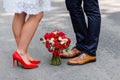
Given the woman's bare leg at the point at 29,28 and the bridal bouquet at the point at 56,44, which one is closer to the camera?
the woman's bare leg at the point at 29,28

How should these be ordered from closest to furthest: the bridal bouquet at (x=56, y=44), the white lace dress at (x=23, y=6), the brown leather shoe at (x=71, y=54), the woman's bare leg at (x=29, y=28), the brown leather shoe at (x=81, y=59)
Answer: the white lace dress at (x=23, y=6), the woman's bare leg at (x=29, y=28), the bridal bouquet at (x=56, y=44), the brown leather shoe at (x=81, y=59), the brown leather shoe at (x=71, y=54)

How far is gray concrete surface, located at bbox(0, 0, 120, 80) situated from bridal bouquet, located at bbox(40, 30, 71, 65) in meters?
0.11

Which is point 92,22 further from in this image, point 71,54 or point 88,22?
point 71,54

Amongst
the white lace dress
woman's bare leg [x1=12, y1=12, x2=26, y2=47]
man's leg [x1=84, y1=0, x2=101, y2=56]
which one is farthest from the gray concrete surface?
the white lace dress

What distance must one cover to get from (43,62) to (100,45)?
107cm

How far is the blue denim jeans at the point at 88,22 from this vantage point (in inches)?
205

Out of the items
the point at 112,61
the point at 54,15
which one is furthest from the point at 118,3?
the point at 112,61

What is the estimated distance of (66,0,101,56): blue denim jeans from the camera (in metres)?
5.20

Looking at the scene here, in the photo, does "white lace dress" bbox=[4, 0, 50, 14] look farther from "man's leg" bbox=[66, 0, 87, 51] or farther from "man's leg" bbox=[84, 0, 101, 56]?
"man's leg" bbox=[84, 0, 101, 56]

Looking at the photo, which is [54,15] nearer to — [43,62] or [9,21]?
[9,21]

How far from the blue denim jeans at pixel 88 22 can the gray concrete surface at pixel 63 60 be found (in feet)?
0.87

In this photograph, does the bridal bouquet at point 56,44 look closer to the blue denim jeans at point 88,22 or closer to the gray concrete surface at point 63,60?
the gray concrete surface at point 63,60

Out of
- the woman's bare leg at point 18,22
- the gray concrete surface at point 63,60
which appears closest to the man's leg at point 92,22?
the gray concrete surface at point 63,60

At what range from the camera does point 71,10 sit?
5.27 meters
